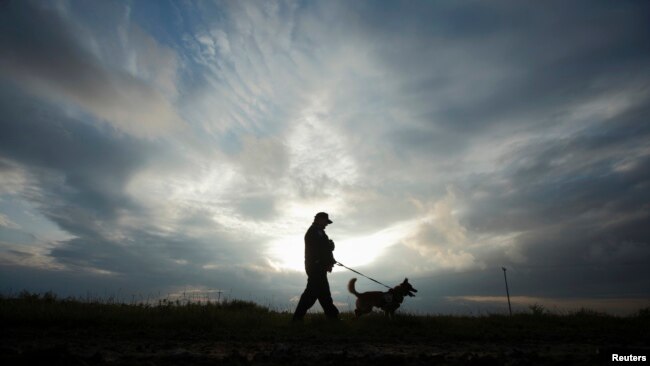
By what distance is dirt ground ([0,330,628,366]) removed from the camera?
3861 mm

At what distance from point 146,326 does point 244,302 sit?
6576mm

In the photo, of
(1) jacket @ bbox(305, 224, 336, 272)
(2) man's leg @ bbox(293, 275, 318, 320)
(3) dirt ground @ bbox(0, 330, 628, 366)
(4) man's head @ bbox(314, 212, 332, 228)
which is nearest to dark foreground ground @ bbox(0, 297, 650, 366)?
(3) dirt ground @ bbox(0, 330, 628, 366)

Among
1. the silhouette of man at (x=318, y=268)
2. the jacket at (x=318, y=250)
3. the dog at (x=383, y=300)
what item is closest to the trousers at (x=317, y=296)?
the silhouette of man at (x=318, y=268)

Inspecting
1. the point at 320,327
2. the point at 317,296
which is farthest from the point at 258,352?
the point at 317,296

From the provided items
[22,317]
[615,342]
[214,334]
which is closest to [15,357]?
[214,334]

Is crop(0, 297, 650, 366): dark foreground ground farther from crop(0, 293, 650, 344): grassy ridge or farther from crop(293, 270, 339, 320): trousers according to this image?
crop(293, 270, 339, 320): trousers

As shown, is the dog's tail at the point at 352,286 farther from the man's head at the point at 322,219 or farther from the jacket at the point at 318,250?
the man's head at the point at 322,219

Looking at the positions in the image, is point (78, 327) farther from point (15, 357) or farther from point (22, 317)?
point (15, 357)

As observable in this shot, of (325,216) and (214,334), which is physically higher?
(325,216)

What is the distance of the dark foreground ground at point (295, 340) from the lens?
405 centimetres

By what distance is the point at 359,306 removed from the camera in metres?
9.94

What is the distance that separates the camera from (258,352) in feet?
15.1

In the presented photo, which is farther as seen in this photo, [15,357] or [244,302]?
[244,302]

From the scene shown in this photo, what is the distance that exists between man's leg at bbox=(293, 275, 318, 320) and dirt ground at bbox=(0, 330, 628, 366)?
253 cm
